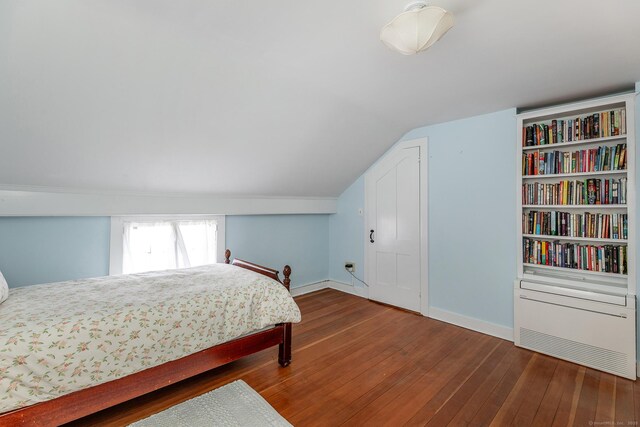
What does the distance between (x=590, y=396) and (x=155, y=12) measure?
364cm

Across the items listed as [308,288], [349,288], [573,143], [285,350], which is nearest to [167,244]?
[285,350]

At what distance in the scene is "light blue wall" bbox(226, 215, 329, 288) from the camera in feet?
12.2

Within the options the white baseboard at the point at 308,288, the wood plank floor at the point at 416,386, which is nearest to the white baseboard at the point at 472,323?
the wood plank floor at the point at 416,386

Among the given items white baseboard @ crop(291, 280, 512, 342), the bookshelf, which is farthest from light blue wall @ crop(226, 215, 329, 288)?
the bookshelf

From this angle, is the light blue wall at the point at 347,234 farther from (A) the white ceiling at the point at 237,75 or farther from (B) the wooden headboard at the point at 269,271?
(B) the wooden headboard at the point at 269,271

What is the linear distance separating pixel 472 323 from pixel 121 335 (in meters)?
3.17

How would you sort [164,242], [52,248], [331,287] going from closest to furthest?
[52,248], [164,242], [331,287]

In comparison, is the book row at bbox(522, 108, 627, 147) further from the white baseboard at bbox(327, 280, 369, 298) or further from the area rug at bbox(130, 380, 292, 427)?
the area rug at bbox(130, 380, 292, 427)

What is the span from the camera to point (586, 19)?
1.61 metres

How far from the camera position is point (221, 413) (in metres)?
1.79

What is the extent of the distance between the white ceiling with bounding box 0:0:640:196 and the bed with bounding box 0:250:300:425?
105cm

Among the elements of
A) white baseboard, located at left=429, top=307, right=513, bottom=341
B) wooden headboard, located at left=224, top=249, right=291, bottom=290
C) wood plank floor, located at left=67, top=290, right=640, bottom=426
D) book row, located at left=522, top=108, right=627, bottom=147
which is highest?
book row, located at left=522, top=108, right=627, bottom=147

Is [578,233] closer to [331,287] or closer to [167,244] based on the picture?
[331,287]

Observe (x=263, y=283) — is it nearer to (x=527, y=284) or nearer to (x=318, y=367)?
(x=318, y=367)
